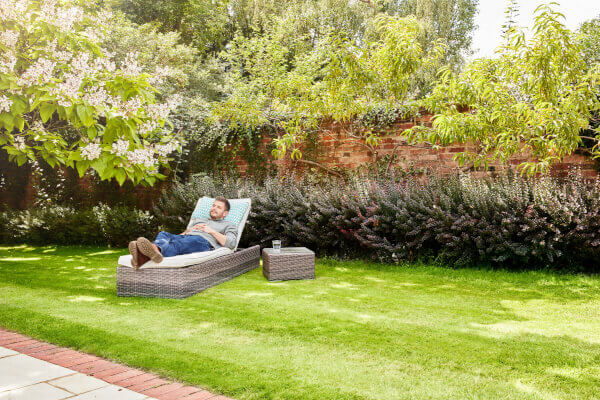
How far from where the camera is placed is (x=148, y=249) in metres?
4.55

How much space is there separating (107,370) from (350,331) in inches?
71.0

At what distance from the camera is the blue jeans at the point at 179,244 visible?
5.20 m

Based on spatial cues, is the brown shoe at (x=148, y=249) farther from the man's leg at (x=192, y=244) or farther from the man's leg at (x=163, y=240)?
the man's leg at (x=192, y=244)

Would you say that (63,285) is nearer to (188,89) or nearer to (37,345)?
(37,345)

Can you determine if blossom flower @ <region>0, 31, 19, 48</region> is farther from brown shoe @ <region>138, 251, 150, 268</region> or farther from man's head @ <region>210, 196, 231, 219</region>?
man's head @ <region>210, 196, 231, 219</region>

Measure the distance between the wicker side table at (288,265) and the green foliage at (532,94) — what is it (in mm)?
2308

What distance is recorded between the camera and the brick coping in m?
2.51

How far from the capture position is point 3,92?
4.43m

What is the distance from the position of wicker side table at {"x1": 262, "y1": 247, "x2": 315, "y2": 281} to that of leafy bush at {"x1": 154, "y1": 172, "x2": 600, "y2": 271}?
1.10 m

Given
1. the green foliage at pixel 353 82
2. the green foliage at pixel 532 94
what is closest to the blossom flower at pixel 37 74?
the green foliage at pixel 353 82

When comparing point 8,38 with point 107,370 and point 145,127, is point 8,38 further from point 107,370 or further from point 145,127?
point 107,370

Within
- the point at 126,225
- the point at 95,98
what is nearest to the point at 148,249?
the point at 95,98

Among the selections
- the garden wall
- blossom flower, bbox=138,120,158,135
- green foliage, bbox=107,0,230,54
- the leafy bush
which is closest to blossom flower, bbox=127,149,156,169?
blossom flower, bbox=138,120,158,135

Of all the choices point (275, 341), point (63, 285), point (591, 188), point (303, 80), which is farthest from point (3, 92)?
point (591, 188)
